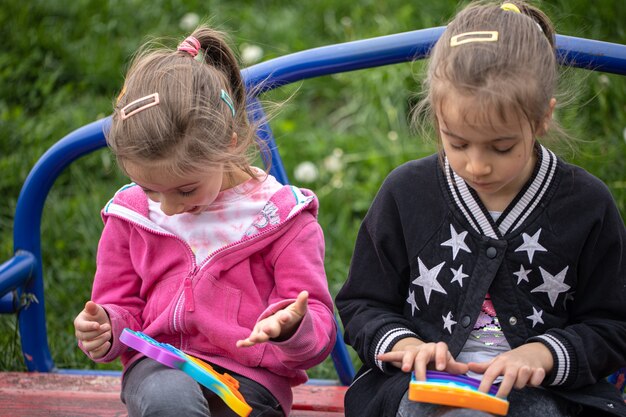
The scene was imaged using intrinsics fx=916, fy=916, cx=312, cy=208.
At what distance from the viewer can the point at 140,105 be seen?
1.75 metres

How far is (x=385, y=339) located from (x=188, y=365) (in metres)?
0.38

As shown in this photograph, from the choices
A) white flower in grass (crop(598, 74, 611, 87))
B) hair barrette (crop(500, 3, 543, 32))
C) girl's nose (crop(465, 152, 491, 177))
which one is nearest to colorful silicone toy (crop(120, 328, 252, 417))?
girl's nose (crop(465, 152, 491, 177))

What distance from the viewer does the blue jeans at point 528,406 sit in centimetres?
165

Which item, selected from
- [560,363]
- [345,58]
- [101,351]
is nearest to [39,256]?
[101,351]

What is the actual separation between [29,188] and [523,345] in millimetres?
1286

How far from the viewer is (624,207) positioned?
2.90m

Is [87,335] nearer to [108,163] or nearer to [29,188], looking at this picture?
[29,188]

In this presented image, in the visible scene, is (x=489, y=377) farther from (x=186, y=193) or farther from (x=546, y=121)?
(x=186, y=193)

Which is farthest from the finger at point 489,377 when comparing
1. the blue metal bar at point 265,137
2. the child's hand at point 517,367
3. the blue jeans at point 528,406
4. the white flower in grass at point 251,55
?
the white flower in grass at point 251,55

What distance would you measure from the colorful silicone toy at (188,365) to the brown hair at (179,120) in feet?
1.07

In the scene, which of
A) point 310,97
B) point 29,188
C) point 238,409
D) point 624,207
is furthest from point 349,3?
point 238,409

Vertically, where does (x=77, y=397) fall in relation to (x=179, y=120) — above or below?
below

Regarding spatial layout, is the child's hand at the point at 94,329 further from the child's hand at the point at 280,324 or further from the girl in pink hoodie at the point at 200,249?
the child's hand at the point at 280,324

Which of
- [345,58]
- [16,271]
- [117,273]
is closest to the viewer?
[117,273]
